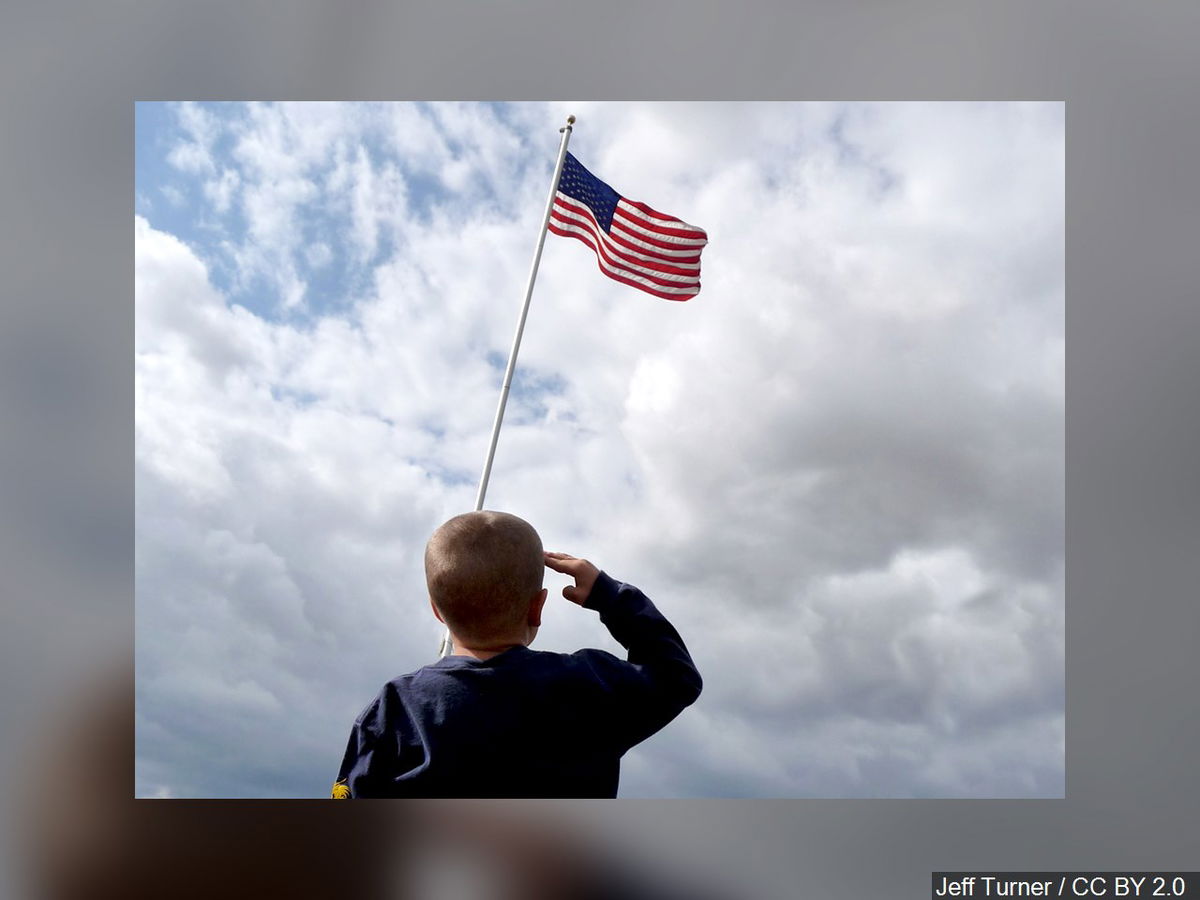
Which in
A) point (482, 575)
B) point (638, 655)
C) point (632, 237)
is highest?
point (632, 237)

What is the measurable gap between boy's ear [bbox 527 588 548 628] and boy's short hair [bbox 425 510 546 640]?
0.03 meters

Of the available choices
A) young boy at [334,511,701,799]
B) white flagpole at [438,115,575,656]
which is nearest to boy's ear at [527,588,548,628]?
young boy at [334,511,701,799]

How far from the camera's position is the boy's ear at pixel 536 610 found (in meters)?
3.29

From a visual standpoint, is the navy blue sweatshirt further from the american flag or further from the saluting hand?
the american flag

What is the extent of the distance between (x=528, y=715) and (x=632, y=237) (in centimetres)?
328

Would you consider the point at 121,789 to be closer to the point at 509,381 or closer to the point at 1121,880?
the point at 509,381

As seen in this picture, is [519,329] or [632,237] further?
[632,237]

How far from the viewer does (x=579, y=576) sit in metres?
3.44

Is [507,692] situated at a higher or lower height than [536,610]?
lower

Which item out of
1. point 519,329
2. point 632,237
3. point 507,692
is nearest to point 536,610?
point 507,692

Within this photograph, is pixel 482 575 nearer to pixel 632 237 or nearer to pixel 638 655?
pixel 638 655

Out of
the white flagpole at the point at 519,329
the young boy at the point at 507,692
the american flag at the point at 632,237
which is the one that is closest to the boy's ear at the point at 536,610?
the young boy at the point at 507,692

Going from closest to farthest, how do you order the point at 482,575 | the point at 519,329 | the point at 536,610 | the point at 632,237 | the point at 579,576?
the point at 482,575, the point at 536,610, the point at 579,576, the point at 519,329, the point at 632,237

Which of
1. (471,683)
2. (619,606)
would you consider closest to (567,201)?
(619,606)
